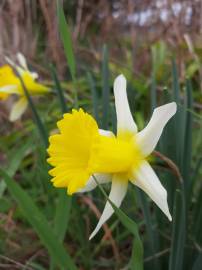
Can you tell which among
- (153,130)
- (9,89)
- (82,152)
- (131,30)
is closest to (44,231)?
(82,152)

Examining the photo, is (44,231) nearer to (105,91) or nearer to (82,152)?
(82,152)

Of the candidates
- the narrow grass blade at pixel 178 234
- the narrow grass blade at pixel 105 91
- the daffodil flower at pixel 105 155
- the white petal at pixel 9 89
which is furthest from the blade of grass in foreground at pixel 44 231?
the white petal at pixel 9 89

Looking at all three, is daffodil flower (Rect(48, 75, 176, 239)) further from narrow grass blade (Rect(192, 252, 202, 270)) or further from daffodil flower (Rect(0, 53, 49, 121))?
daffodil flower (Rect(0, 53, 49, 121))

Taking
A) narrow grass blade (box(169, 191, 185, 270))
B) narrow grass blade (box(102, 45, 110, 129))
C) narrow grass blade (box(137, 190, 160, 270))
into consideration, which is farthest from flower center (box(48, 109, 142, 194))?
narrow grass blade (box(102, 45, 110, 129))

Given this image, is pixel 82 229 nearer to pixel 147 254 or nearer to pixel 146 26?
pixel 147 254

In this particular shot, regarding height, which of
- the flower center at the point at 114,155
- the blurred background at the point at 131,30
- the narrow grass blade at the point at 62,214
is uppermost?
the flower center at the point at 114,155

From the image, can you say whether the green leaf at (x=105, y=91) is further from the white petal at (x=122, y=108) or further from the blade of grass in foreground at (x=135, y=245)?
the blade of grass in foreground at (x=135, y=245)

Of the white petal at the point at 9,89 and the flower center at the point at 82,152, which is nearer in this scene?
the flower center at the point at 82,152

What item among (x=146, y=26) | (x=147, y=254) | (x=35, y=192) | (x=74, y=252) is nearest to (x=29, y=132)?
(x=35, y=192)
